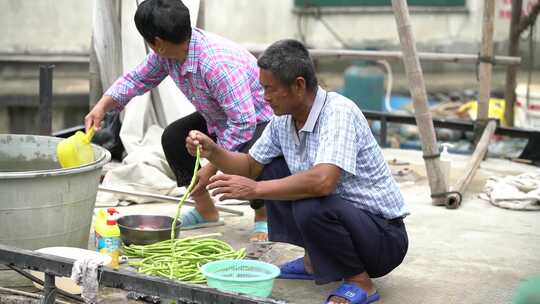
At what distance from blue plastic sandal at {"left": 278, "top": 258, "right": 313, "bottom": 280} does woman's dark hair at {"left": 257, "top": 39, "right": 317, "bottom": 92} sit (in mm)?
914

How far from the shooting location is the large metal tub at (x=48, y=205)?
3.74 m

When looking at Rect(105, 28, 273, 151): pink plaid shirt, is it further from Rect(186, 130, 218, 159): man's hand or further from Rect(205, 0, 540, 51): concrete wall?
Rect(205, 0, 540, 51): concrete wall

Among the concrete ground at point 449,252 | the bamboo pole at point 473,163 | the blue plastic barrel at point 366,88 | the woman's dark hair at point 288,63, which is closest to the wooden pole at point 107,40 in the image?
the concrete ground at point 449,252

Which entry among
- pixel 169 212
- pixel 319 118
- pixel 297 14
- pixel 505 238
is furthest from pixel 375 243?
pixel 297 14

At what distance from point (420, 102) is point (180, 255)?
7.16 ft

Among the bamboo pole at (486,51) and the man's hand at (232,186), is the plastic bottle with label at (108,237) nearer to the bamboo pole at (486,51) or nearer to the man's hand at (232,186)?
the man's hand at (232,186)

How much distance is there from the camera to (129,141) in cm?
629

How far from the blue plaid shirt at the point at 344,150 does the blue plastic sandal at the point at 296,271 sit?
51cm

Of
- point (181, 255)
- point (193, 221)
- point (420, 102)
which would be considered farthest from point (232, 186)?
point (420, 102)

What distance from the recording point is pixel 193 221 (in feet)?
16.0

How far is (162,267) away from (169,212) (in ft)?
4.68

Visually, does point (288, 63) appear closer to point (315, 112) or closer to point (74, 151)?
point (315, 112)

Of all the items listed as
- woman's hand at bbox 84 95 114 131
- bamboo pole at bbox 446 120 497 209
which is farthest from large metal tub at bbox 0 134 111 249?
bamboo pole at bbox 446 120 497 209

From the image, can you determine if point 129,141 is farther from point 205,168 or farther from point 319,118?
point 319,118
